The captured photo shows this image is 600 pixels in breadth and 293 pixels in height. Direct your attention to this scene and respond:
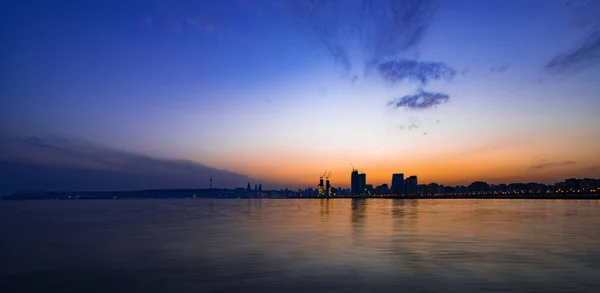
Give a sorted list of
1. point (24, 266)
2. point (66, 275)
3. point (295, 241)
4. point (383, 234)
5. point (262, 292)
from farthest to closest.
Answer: point (383, 234), point (295, 241), point (24, 266), point (66, 275), point (262, 292)

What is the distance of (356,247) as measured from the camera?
37.6 metres

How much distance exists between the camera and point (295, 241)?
43.2 meters

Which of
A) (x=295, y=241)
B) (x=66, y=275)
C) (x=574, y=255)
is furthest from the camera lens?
(x=295, y=241)

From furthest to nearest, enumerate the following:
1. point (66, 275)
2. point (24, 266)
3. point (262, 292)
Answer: point (24, 266), point (66, 275), point (262, 292)

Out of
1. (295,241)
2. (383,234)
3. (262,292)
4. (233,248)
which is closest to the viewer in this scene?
(262,292)

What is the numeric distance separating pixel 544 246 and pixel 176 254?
99.0 ft

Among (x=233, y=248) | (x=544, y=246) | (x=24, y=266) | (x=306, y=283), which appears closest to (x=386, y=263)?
(x=306, y=283)

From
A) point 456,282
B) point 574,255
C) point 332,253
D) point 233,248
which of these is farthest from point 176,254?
point 574,255

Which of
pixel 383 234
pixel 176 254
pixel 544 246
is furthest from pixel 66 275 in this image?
pixel 544 246

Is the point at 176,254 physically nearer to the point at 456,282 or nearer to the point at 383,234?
the point at 456,282

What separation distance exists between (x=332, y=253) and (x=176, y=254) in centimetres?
1164

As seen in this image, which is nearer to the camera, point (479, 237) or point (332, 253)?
point (332, 253)

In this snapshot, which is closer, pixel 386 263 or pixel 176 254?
pixel 386 263

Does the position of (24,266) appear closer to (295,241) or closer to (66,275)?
(66,275)
